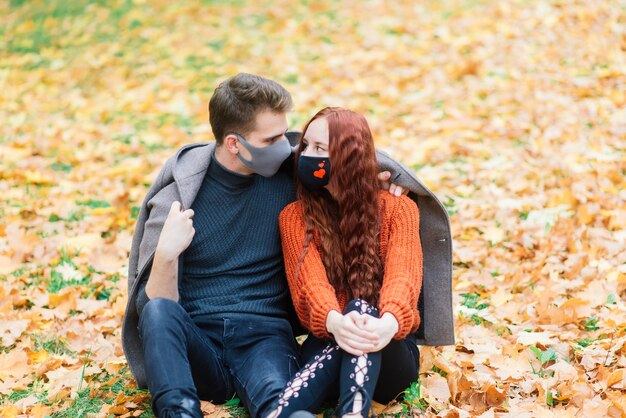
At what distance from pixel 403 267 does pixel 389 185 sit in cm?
45

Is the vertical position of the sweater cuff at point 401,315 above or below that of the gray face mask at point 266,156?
below

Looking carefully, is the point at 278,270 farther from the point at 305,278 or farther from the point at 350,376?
the point at 350,376

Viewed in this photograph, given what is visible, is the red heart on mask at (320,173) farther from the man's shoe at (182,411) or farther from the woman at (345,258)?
the man's shoe at (182,411)

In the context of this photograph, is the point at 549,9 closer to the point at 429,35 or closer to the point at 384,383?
the point at 429,35

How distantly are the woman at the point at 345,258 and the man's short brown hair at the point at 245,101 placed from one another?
0.22m

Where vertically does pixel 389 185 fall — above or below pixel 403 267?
above

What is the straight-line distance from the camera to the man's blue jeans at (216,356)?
282 cm

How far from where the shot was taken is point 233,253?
3367 mm

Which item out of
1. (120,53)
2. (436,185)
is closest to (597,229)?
(436,185)

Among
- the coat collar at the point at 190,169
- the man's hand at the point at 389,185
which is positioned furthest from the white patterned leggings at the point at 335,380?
the coat collar at the point at 190,169

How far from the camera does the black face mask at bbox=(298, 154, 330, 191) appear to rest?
3.16 meters

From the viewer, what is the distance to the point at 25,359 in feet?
11.8

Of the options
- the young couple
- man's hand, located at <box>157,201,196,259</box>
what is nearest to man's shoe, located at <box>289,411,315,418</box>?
the young couple

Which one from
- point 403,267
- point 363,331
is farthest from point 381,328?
point 403,267
